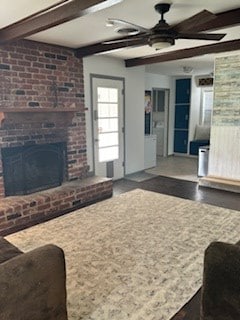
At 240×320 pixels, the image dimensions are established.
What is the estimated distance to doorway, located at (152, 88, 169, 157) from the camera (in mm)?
7969

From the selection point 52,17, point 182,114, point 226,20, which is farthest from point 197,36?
point 182,114

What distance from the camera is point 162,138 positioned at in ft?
26.9

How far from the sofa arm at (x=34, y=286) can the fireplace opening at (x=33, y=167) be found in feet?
8.10

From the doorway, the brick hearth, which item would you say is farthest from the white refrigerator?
the brick hearth

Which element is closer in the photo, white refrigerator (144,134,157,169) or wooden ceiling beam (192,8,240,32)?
wooden ceiling beam (192,8,240,32)

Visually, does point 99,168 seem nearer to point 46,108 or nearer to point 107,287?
point 46,108

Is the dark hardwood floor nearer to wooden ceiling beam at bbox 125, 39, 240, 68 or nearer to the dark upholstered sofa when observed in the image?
wooden ceiling beam at bbox 125, 39, 240, 68

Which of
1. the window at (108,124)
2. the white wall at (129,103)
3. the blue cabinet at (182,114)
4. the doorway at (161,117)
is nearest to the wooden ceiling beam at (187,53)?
the white wall at (129,103)

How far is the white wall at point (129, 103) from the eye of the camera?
4.73 metres

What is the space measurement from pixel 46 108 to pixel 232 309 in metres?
3.29

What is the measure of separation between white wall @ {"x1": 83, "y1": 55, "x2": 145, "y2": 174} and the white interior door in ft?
0.43

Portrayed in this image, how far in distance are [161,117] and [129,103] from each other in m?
2.81

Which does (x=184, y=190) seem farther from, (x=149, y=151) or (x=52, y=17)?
(x=52, y=17)

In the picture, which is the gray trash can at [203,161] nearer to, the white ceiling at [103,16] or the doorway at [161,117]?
the white ceiling at [103,16]
